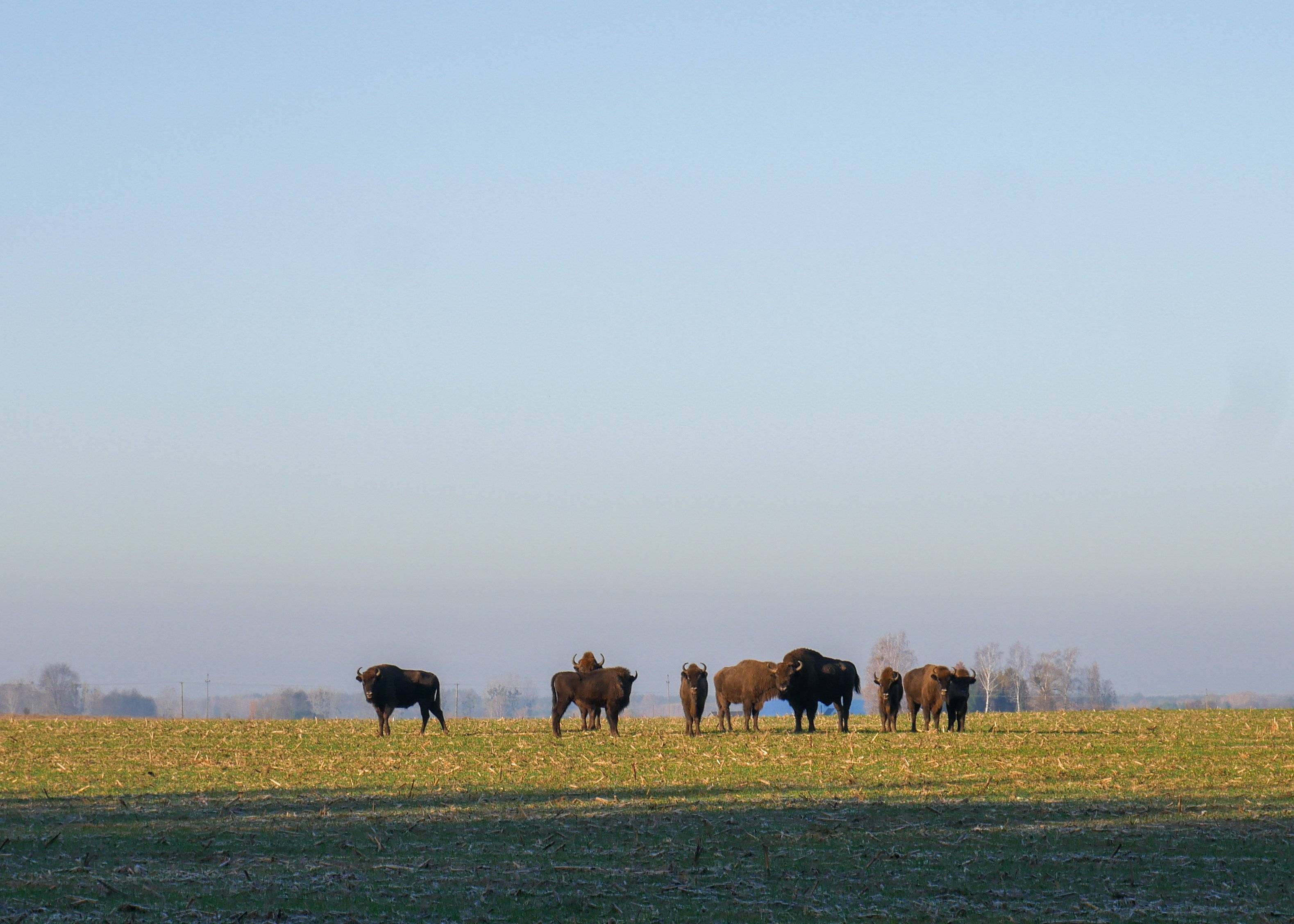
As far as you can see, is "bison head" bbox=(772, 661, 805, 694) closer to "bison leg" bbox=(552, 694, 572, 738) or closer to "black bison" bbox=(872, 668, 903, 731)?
"black bison" bbox=(872, 668, 903, 731)

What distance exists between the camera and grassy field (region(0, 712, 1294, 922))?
10875mm

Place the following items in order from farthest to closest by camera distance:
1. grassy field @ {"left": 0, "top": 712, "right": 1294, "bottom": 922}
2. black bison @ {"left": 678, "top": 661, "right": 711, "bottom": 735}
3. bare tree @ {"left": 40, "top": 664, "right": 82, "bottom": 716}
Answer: bare tree @ {"left": 40, "top": 664, "right": 82, "bottom": 716}, black bison @ {"left": 678, "top": 661, "right": 711, "bottom": 735}, grassy field @ {"left": 0, "top": 712, "right": 1294, "bottom": 922}

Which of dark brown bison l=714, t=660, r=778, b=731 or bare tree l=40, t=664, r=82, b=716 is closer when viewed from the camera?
dark brown bison l=714, t=660, r=778, b=731

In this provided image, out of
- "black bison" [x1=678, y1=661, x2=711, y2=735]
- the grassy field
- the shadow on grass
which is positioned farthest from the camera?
"black bison" [x1=678, y1=661, x2=711, y2=735]

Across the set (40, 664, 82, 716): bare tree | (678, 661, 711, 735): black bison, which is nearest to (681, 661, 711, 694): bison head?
(678, 661, 711, 735): black bison

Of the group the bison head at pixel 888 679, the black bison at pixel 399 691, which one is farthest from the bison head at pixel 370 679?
the bison head at pixel 888 679

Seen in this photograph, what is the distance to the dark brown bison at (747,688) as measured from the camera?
3164 centimetres

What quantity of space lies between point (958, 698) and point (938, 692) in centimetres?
47

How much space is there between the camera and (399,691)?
1258 inches

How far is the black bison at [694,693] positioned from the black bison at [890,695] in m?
4.45

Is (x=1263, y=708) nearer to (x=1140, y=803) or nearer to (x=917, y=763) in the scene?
(x=917, y=763)

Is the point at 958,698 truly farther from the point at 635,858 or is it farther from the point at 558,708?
the point at 635,858

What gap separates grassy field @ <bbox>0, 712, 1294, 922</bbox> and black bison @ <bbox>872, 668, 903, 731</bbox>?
572 cm

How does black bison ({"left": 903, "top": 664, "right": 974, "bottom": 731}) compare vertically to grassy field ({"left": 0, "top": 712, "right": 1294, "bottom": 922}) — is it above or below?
above
